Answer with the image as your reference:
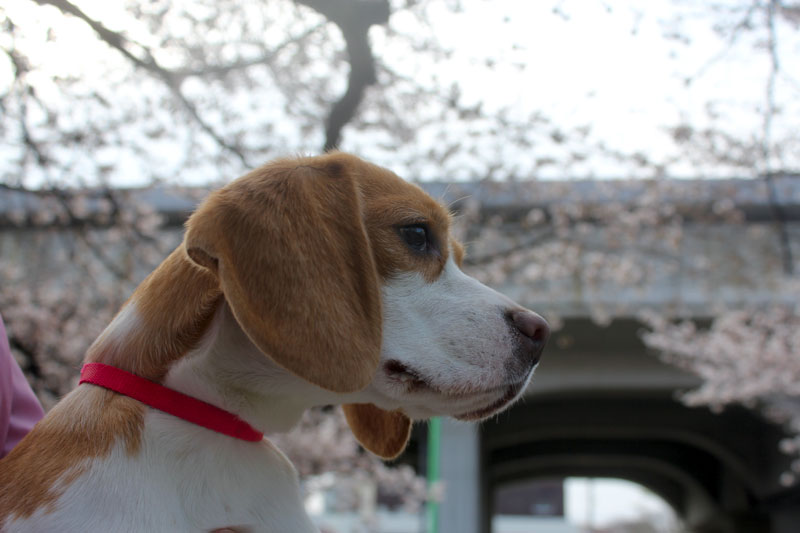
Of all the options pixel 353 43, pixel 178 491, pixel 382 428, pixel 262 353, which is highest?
pixel 353 43

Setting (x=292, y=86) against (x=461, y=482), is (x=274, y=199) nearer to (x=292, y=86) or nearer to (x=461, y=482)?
(x=292, y=86)

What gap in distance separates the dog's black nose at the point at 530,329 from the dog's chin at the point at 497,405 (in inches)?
3.4

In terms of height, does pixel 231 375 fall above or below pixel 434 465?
above

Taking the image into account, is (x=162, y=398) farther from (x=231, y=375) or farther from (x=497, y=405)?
(x=497, y=405)

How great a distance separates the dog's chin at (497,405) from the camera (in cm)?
155

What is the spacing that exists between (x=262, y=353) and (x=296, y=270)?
204 mm

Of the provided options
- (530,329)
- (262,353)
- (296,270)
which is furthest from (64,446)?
(530,329)

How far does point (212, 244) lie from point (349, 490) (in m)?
12.2

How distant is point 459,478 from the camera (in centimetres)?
→ 1310

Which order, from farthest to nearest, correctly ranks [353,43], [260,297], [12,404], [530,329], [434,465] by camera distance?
[434,465] < [353,43] < [12,404] < [530,329] < [260,297]

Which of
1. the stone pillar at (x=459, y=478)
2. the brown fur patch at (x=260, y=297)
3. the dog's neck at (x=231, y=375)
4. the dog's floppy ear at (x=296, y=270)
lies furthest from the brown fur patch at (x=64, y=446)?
the stone pillar at (x=459, y=478)

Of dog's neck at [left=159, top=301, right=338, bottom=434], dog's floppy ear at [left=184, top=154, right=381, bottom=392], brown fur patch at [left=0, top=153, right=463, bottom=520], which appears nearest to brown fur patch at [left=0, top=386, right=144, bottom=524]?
brown fur patch at [left=0, top=153, right=463, bottom=520]

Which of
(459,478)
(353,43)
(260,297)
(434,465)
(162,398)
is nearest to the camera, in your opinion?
(260,297)

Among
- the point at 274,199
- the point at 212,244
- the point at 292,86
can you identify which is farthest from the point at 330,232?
the point at 292,86
